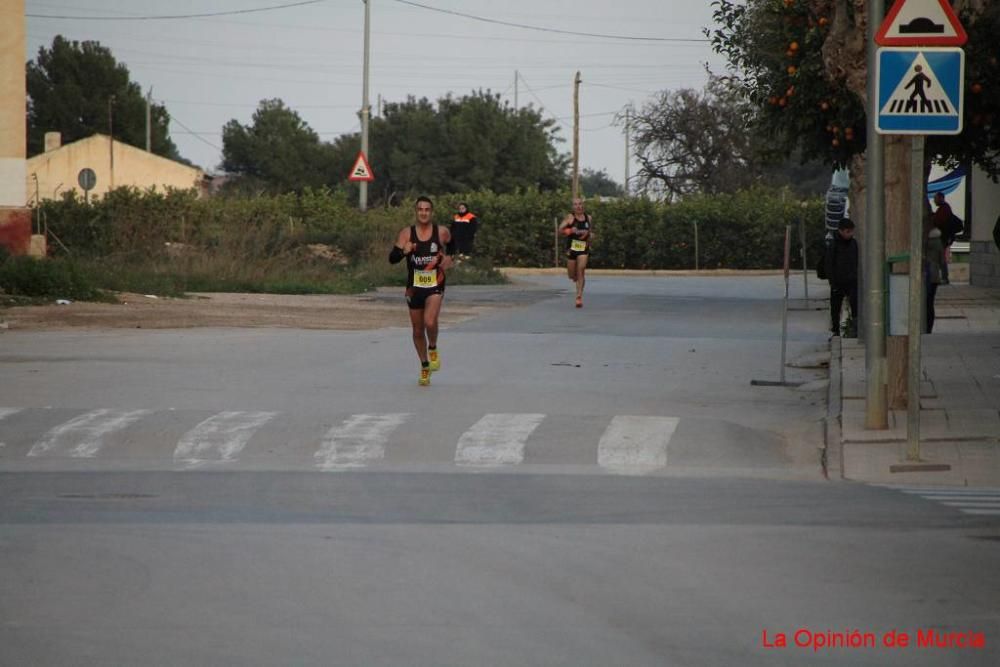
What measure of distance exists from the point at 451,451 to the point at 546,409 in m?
2.33

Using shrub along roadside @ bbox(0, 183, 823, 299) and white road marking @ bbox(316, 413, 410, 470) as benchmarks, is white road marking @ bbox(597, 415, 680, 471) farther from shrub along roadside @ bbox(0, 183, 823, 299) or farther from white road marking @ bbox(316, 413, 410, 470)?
shrub along roadside @ bbox(0, 183, 823, 299)

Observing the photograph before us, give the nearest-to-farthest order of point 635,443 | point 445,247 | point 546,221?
point 635,443 < point 445,247 < point 546,221

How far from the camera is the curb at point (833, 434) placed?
11813mm

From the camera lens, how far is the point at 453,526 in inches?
366

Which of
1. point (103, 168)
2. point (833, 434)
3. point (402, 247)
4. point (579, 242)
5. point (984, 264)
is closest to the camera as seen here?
point (833, 434)

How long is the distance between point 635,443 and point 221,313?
48.9 feet

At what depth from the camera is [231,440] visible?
12.9m

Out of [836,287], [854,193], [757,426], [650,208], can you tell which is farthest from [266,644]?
[650,208]

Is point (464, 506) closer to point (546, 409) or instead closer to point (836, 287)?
point (546, 409)

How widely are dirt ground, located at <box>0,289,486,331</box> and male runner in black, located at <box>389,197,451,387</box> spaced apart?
24.1ft

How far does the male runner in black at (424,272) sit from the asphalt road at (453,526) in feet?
1.97

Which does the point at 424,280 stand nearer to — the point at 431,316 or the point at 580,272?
the point at 431,316

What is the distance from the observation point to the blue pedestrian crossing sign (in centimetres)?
1188

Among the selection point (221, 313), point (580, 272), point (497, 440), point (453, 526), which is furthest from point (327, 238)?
point (453, 526)
